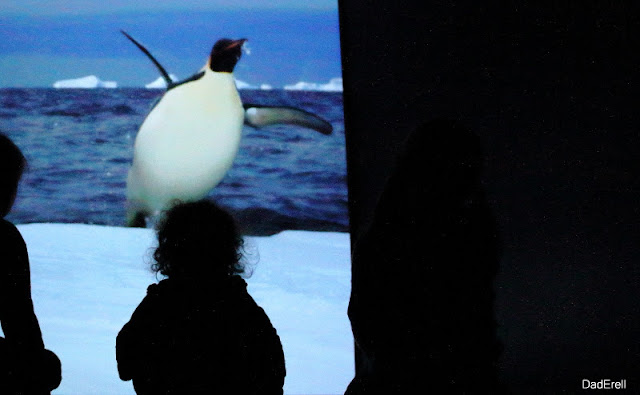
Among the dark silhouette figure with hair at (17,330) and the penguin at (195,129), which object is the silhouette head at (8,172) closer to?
the dark silhouette figure with hair at (17,330)

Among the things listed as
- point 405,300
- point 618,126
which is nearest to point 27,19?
point 405,300

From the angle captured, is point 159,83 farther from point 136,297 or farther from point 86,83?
point 136,297

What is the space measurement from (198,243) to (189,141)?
1010 mm

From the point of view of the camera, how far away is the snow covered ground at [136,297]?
195 cm

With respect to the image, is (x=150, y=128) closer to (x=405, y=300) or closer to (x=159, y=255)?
(x=159, y=255)

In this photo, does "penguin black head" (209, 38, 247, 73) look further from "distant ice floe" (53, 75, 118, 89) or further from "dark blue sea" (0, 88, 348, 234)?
"distant ice floe" (53, 75, 118, 89)

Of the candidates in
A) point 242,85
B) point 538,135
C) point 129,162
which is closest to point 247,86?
point 242,85

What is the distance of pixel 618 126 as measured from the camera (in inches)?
75.9

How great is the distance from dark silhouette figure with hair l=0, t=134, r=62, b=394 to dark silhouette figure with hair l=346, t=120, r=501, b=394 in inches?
21.6

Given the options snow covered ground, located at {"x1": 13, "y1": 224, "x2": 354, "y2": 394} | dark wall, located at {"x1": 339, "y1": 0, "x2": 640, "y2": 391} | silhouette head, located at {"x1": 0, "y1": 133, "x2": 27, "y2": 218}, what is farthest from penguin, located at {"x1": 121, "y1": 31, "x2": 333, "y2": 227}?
silhouette head, located at {"x1": 0, "y1": 133, "x2": 27, "y2": 218}

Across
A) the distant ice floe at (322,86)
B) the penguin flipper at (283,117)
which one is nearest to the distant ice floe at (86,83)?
the penguin flipper at (283,117)

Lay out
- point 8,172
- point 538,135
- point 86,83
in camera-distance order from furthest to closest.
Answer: point 86,83 → point 538,135 → point 8,172

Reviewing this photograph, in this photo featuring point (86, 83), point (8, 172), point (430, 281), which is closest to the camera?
point (430, 281)

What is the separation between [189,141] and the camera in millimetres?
2010
